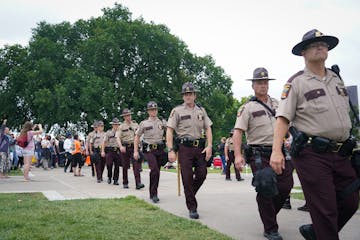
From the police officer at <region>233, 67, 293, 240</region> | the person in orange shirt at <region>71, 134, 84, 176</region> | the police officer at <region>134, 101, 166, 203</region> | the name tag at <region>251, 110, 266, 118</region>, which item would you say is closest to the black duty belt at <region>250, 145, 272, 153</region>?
the police officer at <region>233, 67, 293, 240</region>

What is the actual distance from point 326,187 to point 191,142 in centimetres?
405

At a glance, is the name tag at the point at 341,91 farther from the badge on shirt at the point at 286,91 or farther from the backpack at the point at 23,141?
the backpack at the point at 23,141

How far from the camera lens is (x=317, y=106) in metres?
4.25

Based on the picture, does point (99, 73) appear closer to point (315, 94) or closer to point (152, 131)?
point (152, 131)

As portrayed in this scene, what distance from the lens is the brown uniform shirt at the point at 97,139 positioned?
56.8ft

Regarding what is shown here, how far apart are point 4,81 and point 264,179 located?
140 ft

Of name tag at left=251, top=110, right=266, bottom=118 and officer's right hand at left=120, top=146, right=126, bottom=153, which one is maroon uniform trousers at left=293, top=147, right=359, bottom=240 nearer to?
name tag at left=251, top=110, right=266, bottom=118

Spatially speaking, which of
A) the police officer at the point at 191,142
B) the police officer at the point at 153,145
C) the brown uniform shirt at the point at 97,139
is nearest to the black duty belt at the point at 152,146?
the police officer at the point at 153,145

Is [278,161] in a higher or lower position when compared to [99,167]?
higher

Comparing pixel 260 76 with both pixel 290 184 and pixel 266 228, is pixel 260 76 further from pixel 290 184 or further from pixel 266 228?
pixel 266 228

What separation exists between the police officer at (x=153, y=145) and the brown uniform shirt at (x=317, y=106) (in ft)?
18.2

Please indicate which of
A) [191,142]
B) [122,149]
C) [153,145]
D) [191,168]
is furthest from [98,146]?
[191,168]

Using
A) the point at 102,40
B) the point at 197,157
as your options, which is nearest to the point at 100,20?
the point at 102,40

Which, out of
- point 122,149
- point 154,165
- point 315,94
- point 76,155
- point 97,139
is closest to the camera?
point 315,94
